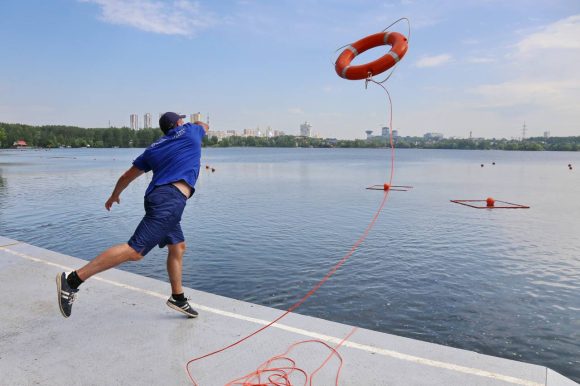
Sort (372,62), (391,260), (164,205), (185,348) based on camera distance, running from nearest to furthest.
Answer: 1. (185,348)
2. (164,205)
3. (372,62)
4. (391,260)

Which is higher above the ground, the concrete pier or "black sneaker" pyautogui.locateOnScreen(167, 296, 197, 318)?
"black sneaker" pyautogui.locateOnScreen(167, 296, 197, 318)

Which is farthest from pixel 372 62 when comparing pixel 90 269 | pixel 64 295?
pixel 64 295

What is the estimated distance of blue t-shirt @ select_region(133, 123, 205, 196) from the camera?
3.75 m

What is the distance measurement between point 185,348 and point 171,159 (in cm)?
162

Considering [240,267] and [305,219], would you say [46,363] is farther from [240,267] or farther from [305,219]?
[305,219]

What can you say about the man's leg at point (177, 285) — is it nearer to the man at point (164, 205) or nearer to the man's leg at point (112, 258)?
the man at point (164, 205)

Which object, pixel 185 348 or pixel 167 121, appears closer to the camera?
pixel 185 348

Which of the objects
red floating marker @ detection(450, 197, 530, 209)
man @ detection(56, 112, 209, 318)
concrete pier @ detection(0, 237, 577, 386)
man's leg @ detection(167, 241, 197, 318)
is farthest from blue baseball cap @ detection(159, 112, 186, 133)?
red floating marker @ detection(450, 197, 530, 209)

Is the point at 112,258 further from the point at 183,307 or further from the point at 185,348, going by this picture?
the point at 185,348

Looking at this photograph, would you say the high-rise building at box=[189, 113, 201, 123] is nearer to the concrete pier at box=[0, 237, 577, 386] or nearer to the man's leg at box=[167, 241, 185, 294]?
the man's leg at box=[167, 241, 185, 294]

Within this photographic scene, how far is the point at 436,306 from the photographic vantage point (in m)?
6.57

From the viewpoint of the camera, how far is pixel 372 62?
6203mm

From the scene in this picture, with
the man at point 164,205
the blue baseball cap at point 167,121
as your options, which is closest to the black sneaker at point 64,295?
the man at point 164,205

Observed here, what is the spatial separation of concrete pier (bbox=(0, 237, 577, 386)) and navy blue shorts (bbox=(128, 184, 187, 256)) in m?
0.78
